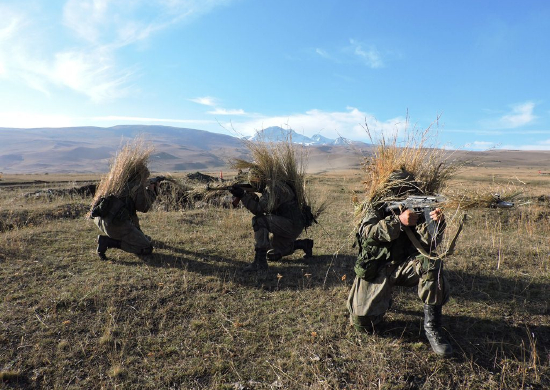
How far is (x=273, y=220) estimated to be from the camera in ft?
16.1

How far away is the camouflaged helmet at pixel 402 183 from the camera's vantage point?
308 cm

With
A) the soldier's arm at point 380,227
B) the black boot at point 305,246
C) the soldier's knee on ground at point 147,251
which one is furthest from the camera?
the black boot at point 305,246

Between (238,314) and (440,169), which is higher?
(440,169)

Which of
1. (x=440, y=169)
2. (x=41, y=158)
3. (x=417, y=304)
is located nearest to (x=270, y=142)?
(x=440, y=169)

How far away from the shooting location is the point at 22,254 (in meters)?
5.07

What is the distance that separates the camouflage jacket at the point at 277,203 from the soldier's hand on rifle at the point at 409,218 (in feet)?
7.48

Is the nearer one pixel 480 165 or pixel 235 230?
pixel 480 165

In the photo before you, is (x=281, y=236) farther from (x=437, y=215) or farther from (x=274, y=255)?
(x=437, y=215)

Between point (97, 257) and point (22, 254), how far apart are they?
1.09 metres

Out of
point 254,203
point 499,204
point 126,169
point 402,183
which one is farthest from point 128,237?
point 499,204

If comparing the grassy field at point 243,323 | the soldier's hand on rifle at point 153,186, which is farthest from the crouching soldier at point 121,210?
the grassy field at point 243,323

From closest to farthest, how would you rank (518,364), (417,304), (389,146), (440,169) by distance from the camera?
(518,364), (440,169), (389,146), (417,304)

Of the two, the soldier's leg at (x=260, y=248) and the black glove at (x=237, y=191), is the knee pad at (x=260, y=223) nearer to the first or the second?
the soldier's leg at (x=260, y=248)

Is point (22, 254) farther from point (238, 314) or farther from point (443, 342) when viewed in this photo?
point (443, 342)
